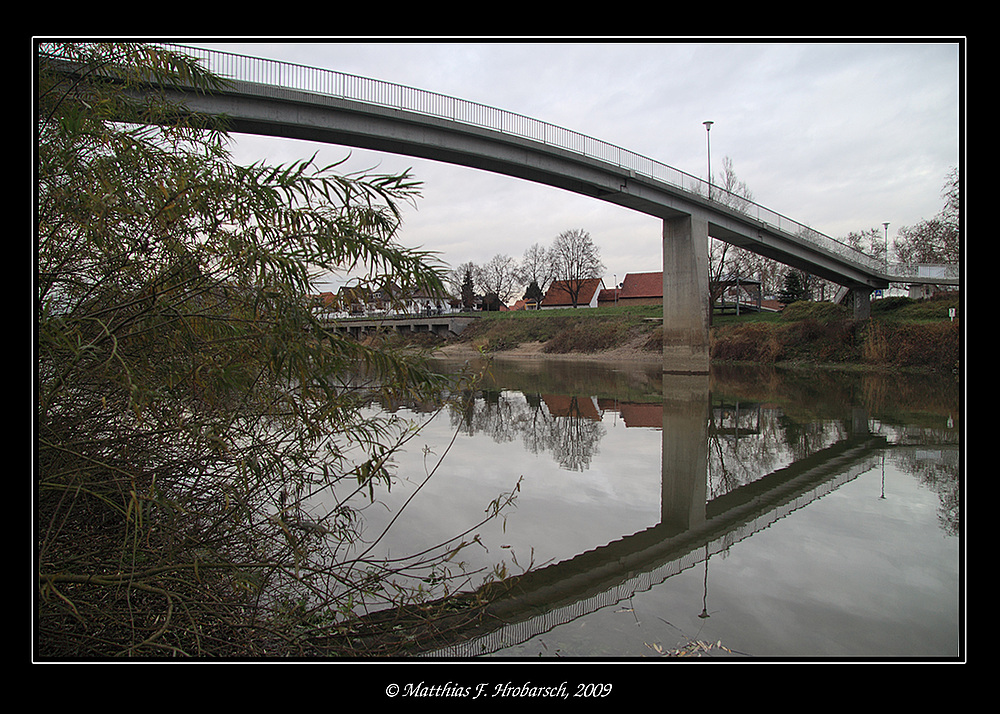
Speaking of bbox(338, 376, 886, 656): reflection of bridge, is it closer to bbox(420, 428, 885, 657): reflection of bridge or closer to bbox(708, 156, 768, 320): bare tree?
bbox(420, 428, 885, 657): reflection of bridge

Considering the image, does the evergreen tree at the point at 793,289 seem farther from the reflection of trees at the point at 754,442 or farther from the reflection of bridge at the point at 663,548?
the reflection of bridge at the point at 663,548

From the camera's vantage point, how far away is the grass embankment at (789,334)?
1076 inches

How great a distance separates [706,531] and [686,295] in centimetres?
2579

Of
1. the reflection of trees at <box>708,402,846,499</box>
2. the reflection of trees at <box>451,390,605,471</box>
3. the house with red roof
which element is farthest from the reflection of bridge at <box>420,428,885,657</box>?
the house with red roof

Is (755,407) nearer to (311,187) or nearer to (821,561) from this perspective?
(821,561)

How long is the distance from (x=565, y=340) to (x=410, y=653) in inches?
1801

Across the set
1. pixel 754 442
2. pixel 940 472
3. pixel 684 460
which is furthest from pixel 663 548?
pixel 754 442

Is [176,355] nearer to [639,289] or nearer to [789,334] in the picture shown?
[789,334]

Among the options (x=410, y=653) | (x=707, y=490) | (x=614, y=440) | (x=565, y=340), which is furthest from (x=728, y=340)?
(x=410, y=653)

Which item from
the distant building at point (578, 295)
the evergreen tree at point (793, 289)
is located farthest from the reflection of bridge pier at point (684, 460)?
the distant building at point (578, 295)

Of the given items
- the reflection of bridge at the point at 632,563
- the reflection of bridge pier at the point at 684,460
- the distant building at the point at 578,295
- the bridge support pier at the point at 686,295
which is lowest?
the reflection of bridge at the point at 632,563

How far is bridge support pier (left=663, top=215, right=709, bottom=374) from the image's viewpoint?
99.5 feet

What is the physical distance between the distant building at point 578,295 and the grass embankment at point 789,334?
33.1 metres
